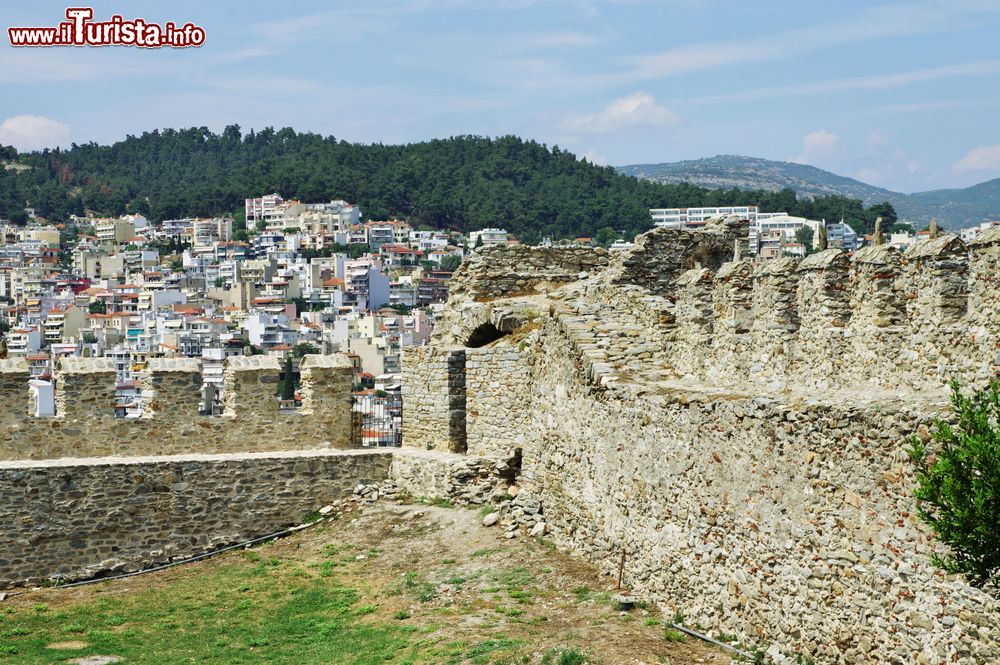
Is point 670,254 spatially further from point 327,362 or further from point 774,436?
point 774,436

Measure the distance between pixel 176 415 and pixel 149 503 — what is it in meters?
1.24

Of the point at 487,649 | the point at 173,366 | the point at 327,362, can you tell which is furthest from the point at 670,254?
the point at 487,649

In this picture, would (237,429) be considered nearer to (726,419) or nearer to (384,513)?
(384,513)

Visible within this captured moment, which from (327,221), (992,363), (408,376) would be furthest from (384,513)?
(327,221)

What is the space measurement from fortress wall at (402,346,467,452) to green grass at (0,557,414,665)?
8.35 ft

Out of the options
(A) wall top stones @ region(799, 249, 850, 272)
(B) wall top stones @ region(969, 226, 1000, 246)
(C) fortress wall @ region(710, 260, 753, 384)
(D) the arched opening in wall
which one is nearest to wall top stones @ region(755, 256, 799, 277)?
(A) wall top stones @ region(799, 249, 850, 272)

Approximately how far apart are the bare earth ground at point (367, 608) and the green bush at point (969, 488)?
278cm

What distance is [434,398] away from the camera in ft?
54.9

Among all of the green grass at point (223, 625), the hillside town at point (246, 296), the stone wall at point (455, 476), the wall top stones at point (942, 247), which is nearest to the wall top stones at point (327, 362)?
the stone wall at point (455, 476)

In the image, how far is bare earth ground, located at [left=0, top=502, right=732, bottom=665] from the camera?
35.6 ft

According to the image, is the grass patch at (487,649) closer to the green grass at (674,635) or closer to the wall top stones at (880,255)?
the green grass at (674,635)

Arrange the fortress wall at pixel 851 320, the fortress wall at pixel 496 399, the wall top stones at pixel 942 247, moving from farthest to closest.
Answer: the fortress wall at pixel 496 399, the wall top stones at pixel 942 247, the fortress wall at pixel 851 320

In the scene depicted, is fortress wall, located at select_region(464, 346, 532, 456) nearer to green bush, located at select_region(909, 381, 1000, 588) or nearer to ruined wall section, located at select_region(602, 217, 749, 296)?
ruined wall section, located at select_region(602, 217, 749, 296)

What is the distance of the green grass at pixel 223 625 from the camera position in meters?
12.1
